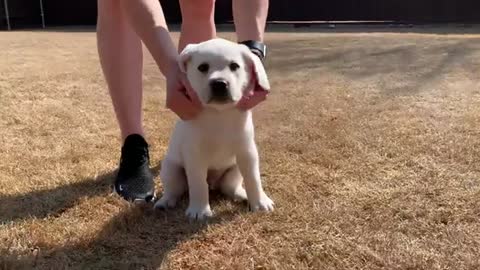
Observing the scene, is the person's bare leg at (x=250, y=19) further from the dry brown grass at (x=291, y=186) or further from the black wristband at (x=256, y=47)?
the dry brown grass at (x=291, y=186)

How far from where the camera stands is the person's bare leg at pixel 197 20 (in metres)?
1.90

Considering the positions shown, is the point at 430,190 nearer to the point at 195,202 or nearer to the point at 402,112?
the point at 195,202

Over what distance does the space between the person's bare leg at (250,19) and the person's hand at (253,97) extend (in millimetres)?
184

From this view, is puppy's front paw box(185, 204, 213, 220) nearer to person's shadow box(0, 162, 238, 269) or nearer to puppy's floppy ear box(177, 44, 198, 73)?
person's shadow box(0, 162, 238, 269)

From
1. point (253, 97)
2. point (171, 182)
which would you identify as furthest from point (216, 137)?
point (171, 182)

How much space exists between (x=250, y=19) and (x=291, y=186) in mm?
470

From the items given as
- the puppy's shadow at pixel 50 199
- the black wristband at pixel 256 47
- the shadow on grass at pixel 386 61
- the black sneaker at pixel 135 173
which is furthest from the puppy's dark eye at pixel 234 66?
the shadow on grass at pixel 386 61

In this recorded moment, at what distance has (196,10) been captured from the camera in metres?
1.90

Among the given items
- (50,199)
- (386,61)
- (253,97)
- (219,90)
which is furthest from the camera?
(386,61)

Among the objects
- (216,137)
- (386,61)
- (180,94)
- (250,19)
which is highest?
(250,19)

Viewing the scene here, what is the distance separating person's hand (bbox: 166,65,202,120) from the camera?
1347mm

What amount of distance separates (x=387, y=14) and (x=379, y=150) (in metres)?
10.1

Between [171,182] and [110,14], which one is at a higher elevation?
[110,14]

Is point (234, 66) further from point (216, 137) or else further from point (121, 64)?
point (121, 64)
